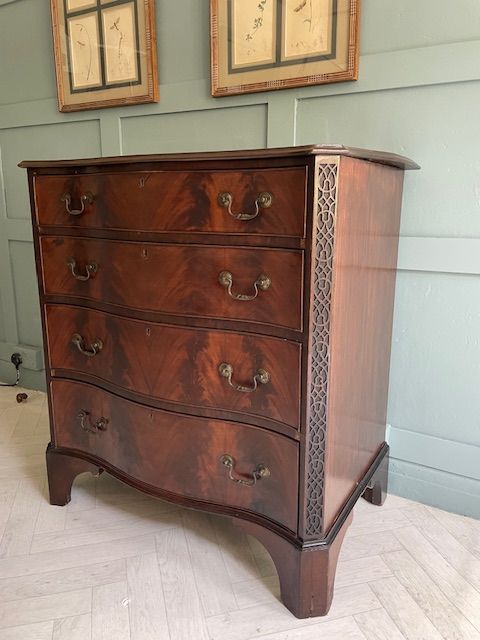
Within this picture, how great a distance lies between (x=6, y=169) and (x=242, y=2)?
1375mm

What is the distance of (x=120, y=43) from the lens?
1865 mm

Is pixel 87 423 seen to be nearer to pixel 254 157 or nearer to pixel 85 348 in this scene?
pixel 85 348

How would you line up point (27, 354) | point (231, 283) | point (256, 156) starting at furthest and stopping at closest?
point (27, 354) → point (231, 283) → point (256, 156)

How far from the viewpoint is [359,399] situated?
4.36ft

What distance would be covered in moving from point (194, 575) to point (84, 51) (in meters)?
1.87

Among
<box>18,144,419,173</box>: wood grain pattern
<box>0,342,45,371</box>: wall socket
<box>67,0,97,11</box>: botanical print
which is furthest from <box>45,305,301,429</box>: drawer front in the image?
<box>67,0,97,11</box>: botanical print

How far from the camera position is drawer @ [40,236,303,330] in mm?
1084

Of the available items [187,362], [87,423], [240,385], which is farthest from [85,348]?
[240,385]

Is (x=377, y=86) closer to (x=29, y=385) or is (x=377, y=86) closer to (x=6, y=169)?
(x=6, y=169)

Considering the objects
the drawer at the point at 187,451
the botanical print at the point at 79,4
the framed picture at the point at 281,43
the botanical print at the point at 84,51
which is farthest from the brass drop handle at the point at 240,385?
the botanical print at the point at 79,4

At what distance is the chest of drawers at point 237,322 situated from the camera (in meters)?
1.06

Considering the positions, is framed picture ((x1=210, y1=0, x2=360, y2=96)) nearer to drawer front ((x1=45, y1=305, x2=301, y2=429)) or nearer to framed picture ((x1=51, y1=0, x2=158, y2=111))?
framed picture ((x1=51, y1=0, x2=158, y2=111))

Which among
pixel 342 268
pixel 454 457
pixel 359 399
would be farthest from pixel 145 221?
pixel 454 457

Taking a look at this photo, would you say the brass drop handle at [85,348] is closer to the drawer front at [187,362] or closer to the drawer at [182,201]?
the drawer front at [187,362]
